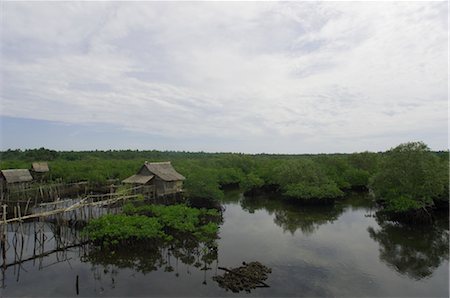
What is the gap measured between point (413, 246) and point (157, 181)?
23936mm

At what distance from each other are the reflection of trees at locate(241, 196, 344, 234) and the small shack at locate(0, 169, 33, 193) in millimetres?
27319

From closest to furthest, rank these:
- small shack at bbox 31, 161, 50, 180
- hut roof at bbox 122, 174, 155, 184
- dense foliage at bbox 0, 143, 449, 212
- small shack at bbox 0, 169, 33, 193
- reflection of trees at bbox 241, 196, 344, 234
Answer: dense foliage at bbox 0, 143, 449, 212
reflection of trees at bbox 241, 196, 344, 234
hut roof at bbox 122, 174, 155, 184
small shack at bbox 0, 169, 33, 193
small shack at bbox 31, 161, 50, 180

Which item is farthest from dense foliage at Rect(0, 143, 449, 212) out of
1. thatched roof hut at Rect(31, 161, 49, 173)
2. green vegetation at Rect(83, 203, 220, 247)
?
green vegetation at Rect(83, 203, 220, 247)

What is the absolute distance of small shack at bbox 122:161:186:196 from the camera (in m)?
34.7

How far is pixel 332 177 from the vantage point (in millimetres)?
46031

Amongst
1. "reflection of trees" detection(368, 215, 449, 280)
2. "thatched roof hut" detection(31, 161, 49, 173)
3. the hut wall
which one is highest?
"thatched roof hut" detection(31, 161, 49, 173)

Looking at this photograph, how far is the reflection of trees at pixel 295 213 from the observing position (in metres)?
28.7

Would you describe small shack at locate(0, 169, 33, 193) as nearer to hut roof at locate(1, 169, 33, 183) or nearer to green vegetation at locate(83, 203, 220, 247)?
hut roof at locate(1, 169, 33, 183)

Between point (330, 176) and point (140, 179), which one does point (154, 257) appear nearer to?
point (140, 179)

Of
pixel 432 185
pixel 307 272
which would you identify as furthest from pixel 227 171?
pixel 307 272

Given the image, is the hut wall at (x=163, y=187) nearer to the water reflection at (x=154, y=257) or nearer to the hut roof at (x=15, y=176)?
the water reflection at (x=154, y=257)

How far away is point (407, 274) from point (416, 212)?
12357 mm

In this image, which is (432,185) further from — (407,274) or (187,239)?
(187,239)

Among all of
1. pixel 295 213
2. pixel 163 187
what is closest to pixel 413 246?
→ pixel 295 213
